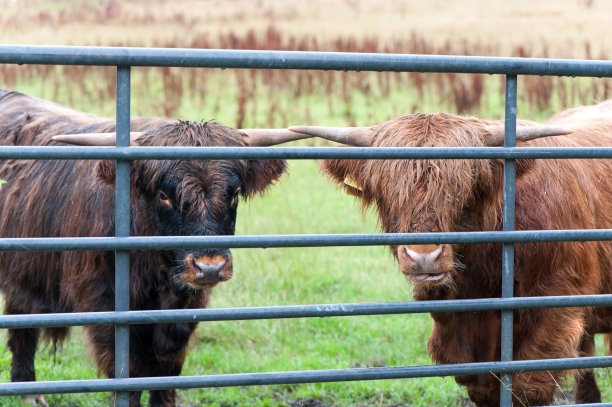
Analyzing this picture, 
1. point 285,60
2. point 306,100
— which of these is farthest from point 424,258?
point 306,100

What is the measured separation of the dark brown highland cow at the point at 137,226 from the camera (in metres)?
3.56

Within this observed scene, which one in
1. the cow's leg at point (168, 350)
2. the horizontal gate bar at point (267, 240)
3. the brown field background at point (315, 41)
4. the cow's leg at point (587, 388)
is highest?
the brown field background at point (315, 41)

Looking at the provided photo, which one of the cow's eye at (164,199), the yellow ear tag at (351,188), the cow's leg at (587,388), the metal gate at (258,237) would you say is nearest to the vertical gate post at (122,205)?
the metal gate at (258,237)

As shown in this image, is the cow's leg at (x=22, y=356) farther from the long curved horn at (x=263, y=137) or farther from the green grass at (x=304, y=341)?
the long curved horn at (x=263, y=137)

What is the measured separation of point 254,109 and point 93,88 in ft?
11.1

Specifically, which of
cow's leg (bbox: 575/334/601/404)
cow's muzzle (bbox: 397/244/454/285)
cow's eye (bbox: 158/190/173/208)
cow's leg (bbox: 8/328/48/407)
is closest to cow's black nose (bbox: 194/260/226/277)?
cow's eye (bbox: 158/190/173/208)

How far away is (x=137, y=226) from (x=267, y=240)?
1.86m

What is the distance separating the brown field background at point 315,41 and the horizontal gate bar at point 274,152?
28.2 ft

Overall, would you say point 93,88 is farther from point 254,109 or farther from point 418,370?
point 418,370

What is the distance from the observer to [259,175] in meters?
4.10

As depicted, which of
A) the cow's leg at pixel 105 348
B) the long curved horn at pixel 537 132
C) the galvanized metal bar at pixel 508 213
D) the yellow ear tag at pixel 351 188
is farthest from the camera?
the cow's leg at pixel 105 348

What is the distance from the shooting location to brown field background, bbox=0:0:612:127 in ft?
41.7

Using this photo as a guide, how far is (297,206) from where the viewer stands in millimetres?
8180

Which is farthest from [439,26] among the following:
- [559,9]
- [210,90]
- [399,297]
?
[399,297]
